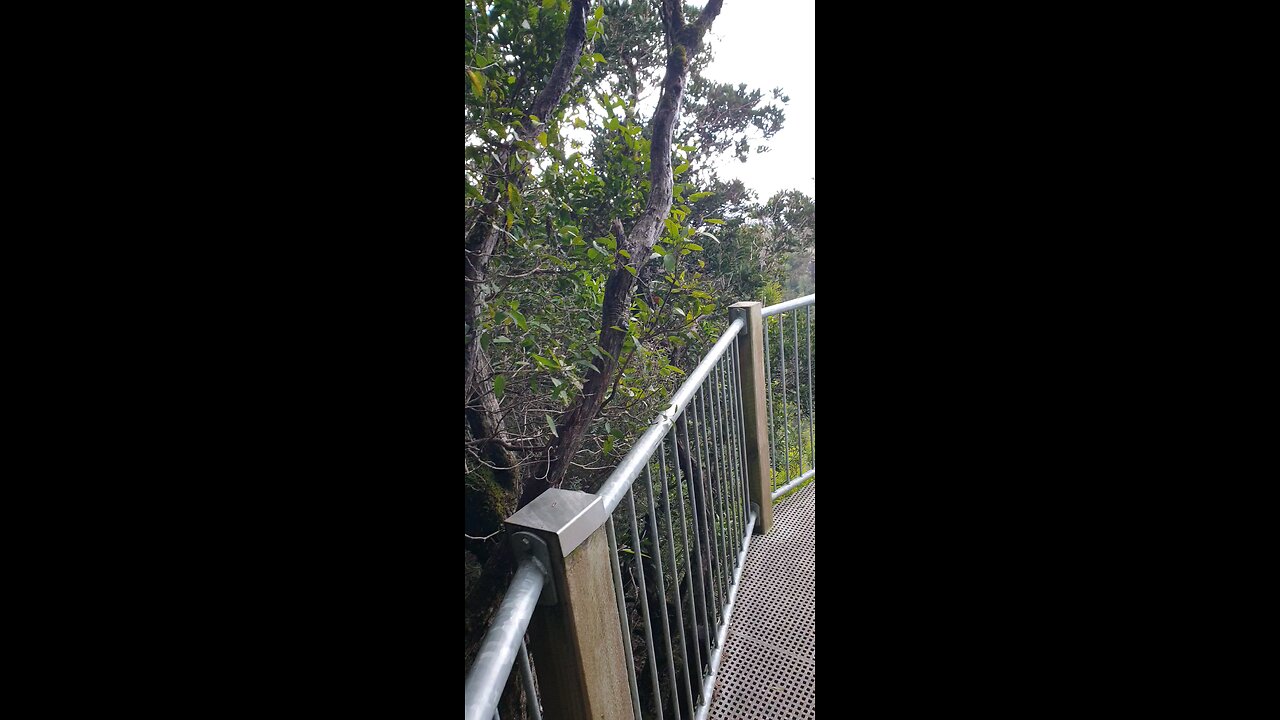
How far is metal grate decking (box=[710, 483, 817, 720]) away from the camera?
2.00 meters

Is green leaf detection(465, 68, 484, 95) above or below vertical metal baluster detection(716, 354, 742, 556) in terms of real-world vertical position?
above

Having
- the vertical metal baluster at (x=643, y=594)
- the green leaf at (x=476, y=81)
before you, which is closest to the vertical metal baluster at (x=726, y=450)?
the vertical metal baluster at (x=643, y=594)

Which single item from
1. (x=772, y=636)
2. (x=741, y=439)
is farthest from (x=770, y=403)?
(x=772, y=636)

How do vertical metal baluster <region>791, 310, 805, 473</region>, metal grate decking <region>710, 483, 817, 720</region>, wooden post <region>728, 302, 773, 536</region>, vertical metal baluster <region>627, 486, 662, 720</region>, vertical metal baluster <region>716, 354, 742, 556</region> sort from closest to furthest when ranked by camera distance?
vertical metal baluster <region>627, 486, 662, 720</region> → metal grate decking <region>710, 483, 817, 720</region> → vertical metal baluster <region>716, 354, 742, 556</region> → wooden post <region>728, 302, 773, 536</region> → vertical metal baluster <region>791, 310, 805, 473</region>

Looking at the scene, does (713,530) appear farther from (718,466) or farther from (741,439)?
→ (741,439)

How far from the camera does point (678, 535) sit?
3717 mm

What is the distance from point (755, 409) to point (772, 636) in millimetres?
879

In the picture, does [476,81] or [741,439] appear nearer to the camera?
[476,81]

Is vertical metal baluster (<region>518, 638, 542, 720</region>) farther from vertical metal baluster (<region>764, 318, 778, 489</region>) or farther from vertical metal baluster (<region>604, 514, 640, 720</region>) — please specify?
vertical metal baluster (<region>764, 318, 778, 489</region>)

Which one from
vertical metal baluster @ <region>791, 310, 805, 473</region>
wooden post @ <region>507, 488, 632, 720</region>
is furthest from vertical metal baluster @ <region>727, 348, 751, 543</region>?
wooden post @ <region>507, 488, 632, 720</region>

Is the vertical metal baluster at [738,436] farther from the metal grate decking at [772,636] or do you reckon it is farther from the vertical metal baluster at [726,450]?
the metal grate decking at [772,636]
